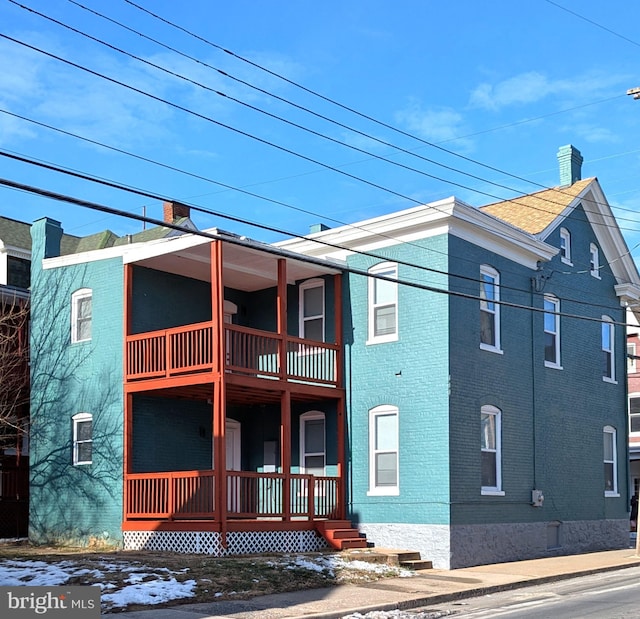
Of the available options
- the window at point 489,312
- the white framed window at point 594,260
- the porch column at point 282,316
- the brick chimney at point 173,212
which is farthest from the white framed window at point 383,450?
the brick chimney at point 173,212

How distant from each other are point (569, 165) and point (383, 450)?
447 inches

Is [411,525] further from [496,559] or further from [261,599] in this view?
[261,599]

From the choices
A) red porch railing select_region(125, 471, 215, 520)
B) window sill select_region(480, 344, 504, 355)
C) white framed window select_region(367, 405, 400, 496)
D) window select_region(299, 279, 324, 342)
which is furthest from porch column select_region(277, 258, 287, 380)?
window sill select_region(480, 344, 504, 355)

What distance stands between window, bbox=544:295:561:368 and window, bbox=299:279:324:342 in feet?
19.1

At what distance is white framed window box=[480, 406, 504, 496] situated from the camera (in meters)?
22.0

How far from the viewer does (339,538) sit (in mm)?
21109

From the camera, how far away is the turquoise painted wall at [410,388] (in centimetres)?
2089

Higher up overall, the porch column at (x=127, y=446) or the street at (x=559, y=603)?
the porch column at (x=127, y=446)

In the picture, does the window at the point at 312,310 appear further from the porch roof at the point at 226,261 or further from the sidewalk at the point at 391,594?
the sidewalk at the point at 391,594

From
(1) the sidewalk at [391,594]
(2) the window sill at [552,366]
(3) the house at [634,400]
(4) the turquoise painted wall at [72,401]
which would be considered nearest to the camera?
(1) the sidewalk at [391,594]

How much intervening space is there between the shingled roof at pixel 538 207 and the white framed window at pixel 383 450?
6.52 meters

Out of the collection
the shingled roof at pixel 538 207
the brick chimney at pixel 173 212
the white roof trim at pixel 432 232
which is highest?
the brick chimney at pixel 173 212

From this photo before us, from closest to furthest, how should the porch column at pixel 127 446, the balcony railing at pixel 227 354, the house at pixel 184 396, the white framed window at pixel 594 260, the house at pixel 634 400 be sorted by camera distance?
the house at pixel 184 396 < the balcony railing at pixel 227 354 < the porch column at pixel 127 446 < the white framed window at pixel 594 260 < the house at pixel 634 400

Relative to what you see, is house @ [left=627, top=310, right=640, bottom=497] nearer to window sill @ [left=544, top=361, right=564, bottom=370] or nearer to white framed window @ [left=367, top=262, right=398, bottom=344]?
window sill @ [left=544, top=361, right=564, bottom=370]
